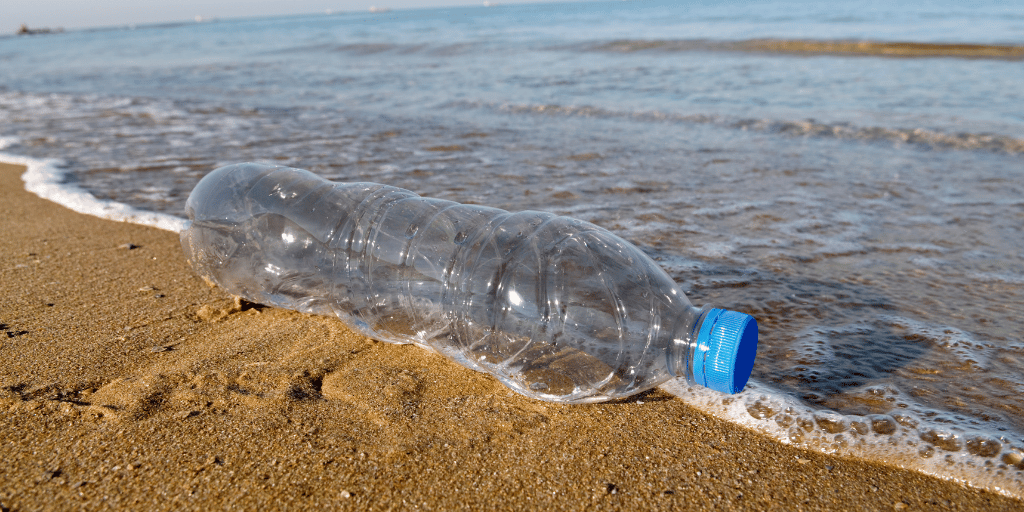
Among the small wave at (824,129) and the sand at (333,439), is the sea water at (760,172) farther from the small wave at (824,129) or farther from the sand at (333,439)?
the sand at (333,439)

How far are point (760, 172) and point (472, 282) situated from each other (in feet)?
9.42

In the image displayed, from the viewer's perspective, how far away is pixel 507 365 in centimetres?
171

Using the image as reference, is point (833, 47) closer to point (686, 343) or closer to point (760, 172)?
point (760, 172)

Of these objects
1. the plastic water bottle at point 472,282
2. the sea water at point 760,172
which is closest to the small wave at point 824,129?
the sea water at point 760,172

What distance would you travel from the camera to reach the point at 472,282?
1806 mm

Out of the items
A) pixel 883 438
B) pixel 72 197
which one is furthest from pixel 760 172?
pixel 72 197

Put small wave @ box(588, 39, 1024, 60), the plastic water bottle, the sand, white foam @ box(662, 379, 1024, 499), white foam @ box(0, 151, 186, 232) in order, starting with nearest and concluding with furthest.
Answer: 1. the sand
2. white foam @ box(662, 379, 1024, 499)
3. the plastic water bottle
4. white foam @ box(0, 151, 186, 232)
5. small wave @ box(588, 39, 1024, 60)

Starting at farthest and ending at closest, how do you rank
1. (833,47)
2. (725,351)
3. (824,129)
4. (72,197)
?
(833,47) → (824,129) → (72,197) → (725,351)

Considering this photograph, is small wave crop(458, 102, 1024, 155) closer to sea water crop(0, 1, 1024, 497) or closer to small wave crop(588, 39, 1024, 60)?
sea water crop(0, 1, 1024, 497)

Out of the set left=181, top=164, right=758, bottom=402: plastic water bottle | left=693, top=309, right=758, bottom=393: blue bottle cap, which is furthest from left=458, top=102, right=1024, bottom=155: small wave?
left=693, top=309, right=758, bottom=393: blue bottle cap

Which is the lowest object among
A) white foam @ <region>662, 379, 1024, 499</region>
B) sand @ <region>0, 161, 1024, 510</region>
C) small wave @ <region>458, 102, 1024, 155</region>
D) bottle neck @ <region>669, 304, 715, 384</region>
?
small wave @ <region>458, 102, 1024, 155</region>

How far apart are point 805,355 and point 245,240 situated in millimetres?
1831

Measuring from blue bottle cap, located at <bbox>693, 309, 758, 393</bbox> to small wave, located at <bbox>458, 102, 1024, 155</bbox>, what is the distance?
4.32 meters

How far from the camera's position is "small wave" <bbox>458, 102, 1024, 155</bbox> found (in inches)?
186
